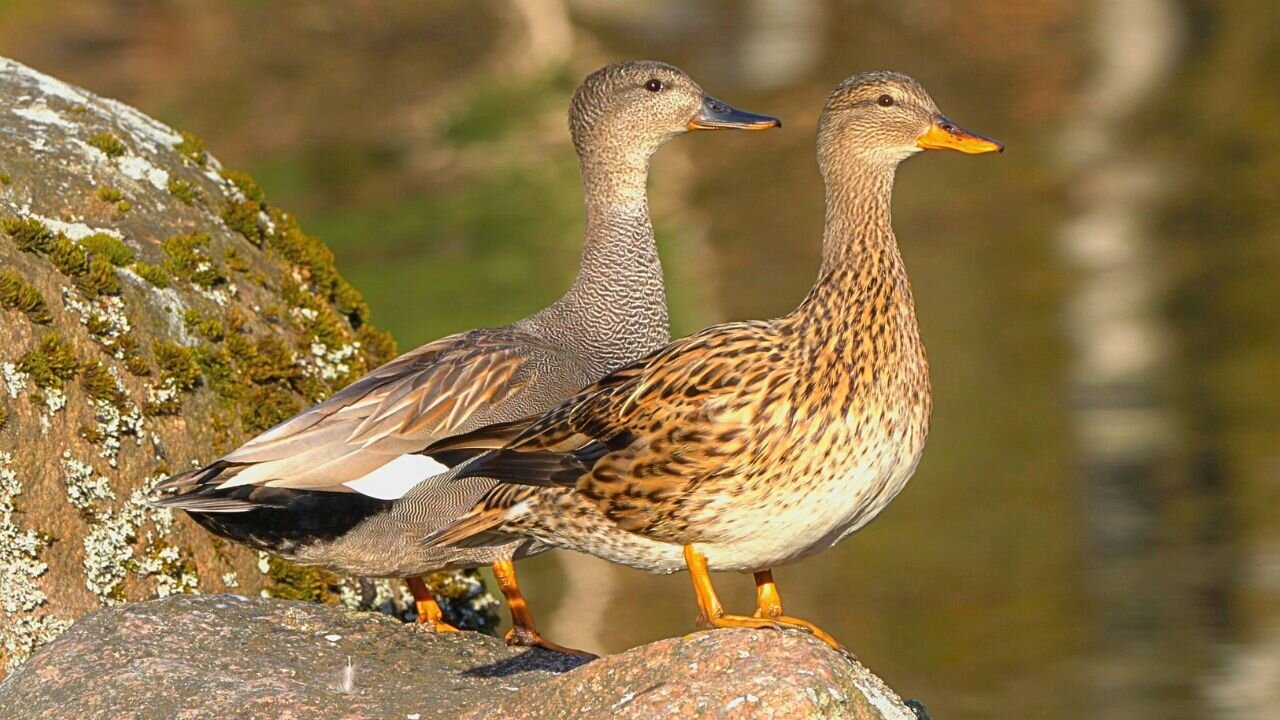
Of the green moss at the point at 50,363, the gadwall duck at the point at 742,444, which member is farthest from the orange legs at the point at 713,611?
the green moss at the point at 50,363

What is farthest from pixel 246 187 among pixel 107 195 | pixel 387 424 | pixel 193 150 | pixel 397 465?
pixel 397 465

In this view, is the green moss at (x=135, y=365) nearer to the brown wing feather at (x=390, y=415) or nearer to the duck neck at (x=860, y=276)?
the brown wing feather at (x=390, y=415)

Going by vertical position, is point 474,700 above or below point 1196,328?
below

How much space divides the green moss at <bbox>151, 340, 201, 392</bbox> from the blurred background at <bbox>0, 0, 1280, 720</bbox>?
16.3 ft

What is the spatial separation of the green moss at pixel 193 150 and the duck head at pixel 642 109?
1.85 metres

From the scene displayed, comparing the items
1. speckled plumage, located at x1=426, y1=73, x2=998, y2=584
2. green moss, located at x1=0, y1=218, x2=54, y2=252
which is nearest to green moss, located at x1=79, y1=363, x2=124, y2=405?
green moss, located at x1=0, y1=218, x2=54, y2=252

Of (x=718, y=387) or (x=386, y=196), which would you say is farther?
(x=386, y=196)

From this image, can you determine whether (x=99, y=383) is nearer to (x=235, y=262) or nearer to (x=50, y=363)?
(x=50, y=363)

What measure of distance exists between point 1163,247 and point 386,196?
10.2 meters

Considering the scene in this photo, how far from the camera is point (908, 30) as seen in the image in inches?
1291

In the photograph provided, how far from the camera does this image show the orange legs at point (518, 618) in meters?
7.37

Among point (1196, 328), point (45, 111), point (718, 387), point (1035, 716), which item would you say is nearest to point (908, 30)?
point (1196, 328)

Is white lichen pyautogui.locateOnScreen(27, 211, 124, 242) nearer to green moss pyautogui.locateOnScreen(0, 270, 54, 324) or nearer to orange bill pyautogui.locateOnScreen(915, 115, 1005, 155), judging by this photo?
green moss pyautogui.locateOnScreen(0, 270, 54, 324)

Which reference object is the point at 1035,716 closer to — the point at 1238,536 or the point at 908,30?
the point at 1238,536
